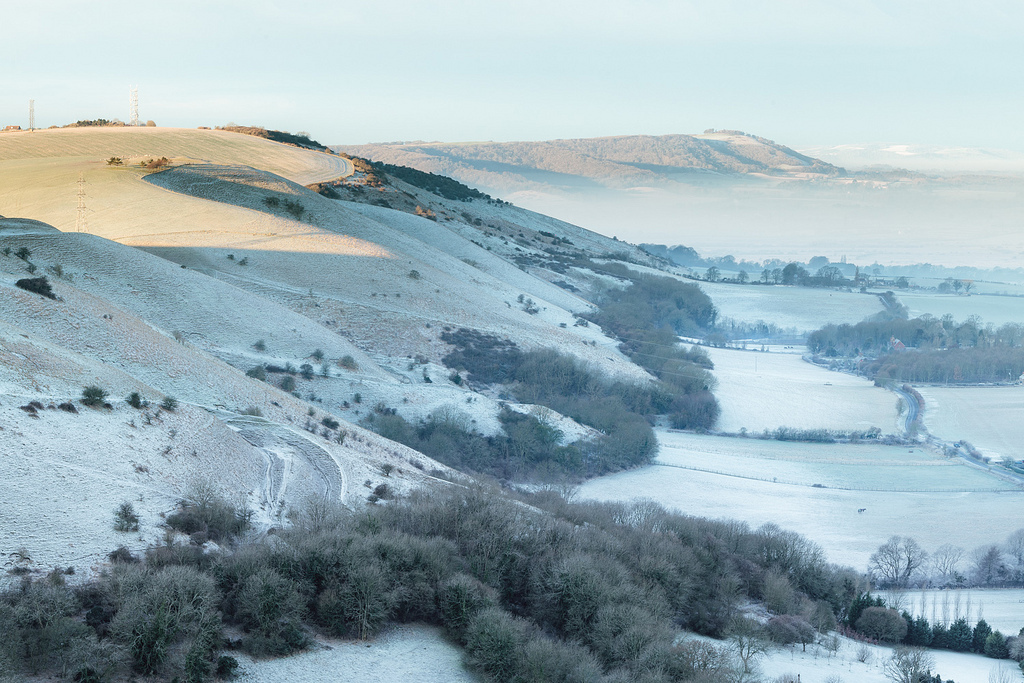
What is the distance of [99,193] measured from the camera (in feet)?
220

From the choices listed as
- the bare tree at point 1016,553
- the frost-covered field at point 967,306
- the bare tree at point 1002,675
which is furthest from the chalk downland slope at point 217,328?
the frost-covered field at point 967,306

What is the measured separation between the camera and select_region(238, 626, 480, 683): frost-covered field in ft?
56.2

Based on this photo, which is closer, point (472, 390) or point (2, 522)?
point (2, 522)

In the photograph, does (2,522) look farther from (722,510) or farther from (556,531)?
(722,510)

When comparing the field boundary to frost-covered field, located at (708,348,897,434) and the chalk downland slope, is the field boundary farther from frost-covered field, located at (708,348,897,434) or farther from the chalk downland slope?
frost-covered field, located at (708,348,897,434)

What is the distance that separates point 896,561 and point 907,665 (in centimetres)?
1141

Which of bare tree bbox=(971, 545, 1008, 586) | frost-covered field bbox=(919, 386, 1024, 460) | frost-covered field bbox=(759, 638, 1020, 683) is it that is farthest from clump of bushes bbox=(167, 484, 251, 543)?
frost-covered field bbox=(919, 386, 1024, 460)

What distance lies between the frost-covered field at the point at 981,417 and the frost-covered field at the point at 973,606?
957 inches

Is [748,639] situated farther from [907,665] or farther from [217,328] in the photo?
[217,328]

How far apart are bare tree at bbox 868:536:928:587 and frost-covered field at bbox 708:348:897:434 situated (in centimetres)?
2350

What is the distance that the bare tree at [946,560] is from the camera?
33.6 metres

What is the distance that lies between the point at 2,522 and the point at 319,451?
1122 cm

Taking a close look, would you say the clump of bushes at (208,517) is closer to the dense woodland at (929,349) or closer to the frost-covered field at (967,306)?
the dense woodland at (929,349)

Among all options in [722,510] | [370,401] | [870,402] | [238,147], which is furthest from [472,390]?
[238,147]
